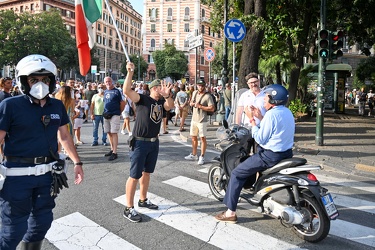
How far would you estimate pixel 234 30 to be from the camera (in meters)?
9.06

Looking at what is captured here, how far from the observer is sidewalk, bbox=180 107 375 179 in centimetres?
746

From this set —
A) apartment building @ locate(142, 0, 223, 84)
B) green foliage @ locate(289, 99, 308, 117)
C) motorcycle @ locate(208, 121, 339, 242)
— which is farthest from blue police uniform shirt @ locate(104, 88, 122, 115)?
apartment building @ locate(142, 0, 223, 84)

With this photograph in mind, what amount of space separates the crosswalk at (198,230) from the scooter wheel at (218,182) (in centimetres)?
15

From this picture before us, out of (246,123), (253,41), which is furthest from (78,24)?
(253,41)

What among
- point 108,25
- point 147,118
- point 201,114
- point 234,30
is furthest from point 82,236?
point 108,25

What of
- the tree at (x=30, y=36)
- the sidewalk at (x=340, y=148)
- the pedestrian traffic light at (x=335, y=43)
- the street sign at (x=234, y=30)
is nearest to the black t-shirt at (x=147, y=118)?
the sidewalk at (x=340, y=148)

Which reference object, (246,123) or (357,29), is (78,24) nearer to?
(246,123)

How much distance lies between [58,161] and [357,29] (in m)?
18.6

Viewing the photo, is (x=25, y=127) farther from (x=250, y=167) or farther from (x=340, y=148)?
(x=340, y=148)

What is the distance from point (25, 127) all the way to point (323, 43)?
8471 mm

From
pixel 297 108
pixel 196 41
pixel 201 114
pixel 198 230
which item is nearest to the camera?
pixel 198 230

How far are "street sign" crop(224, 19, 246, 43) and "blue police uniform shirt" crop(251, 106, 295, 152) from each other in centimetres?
546

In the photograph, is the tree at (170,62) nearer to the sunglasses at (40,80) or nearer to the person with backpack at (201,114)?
the person with backpack at (201,114)

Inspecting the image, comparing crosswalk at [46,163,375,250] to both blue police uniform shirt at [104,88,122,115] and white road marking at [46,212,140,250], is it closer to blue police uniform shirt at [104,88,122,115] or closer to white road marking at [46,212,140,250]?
white road marking at [46,212,140,250]
